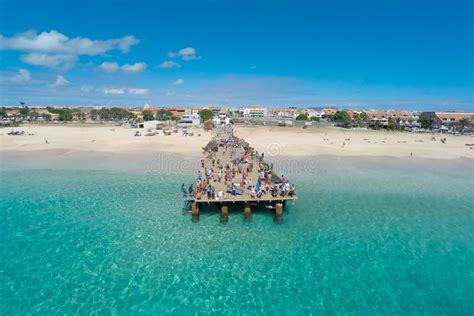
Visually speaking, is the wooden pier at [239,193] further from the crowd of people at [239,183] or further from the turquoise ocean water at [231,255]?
the turquoise ocean water at [231,255]

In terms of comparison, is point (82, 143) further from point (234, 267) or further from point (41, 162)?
point (234, 267)

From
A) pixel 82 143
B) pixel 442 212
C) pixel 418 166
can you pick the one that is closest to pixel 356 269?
pixel 442 212

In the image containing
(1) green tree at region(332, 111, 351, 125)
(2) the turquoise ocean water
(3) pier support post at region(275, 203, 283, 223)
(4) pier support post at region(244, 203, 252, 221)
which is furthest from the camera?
(1) green tree at region(332, 111, 351, 125)

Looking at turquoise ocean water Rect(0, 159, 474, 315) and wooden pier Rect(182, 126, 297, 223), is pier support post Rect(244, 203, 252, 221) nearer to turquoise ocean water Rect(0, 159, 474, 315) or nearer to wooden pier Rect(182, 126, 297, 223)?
wooden pier Rect(182, 126, 297, 223)

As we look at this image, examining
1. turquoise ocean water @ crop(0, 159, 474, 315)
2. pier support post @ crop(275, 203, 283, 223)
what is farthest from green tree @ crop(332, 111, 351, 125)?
pier support post @ crop(275, 203, 283, 223)

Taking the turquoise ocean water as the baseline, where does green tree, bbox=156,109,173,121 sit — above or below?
above

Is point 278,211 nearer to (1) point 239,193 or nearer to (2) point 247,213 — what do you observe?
(2) point 247,213

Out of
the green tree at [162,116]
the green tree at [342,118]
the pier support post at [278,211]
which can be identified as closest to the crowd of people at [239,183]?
the pier support post at [278,211]

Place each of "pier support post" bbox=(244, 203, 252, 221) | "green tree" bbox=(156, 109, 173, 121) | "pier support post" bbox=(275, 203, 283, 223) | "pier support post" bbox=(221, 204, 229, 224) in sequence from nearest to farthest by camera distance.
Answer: "pier support post" bbox=(221, 204, 229, 224) → "pier support post" bbox=(275, 203, 283, 223) → "pier support post" bbox=(244, 203, 252, 221) → "green tree" bbox=(156, 109, 173, 121)

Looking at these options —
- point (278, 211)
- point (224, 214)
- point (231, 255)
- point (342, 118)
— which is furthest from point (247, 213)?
point (342, 118)
